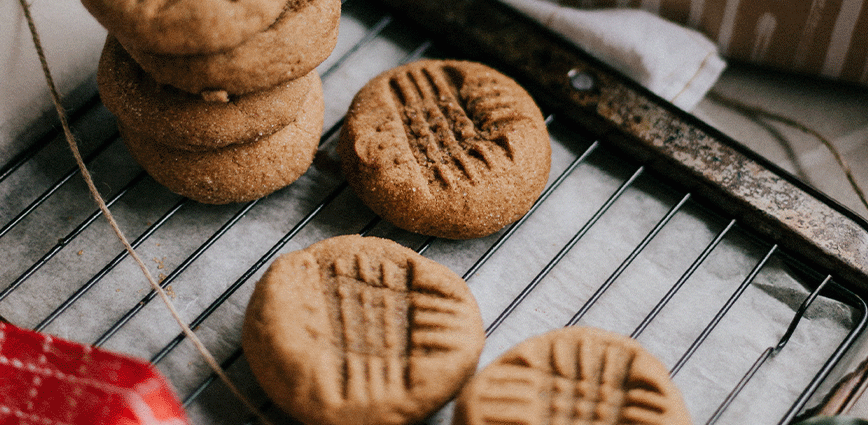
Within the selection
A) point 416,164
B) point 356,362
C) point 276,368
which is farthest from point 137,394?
point 416,164

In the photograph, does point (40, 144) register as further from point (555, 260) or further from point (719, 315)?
point (719, 315)

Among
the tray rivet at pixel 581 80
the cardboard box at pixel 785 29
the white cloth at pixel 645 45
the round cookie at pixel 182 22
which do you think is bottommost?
the round cookie at pixel 182 22

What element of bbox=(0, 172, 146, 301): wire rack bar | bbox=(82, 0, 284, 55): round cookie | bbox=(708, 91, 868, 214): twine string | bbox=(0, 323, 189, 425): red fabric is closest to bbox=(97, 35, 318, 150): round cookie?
bbox=(82, 0, 284, 55): round cookie

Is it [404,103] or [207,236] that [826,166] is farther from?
[207,236]

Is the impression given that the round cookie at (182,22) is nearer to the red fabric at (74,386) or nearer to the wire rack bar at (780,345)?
the red fabric at (74,386)

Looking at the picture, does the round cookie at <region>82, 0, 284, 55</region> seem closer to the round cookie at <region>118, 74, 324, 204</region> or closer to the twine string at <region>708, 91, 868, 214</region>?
the round cookie at <region>118, 74, 324, 204</region>

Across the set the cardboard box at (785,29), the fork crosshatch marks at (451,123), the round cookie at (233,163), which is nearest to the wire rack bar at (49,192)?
the round cookie at (233,163)

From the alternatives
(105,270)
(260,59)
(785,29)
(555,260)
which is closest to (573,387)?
(555,260)
